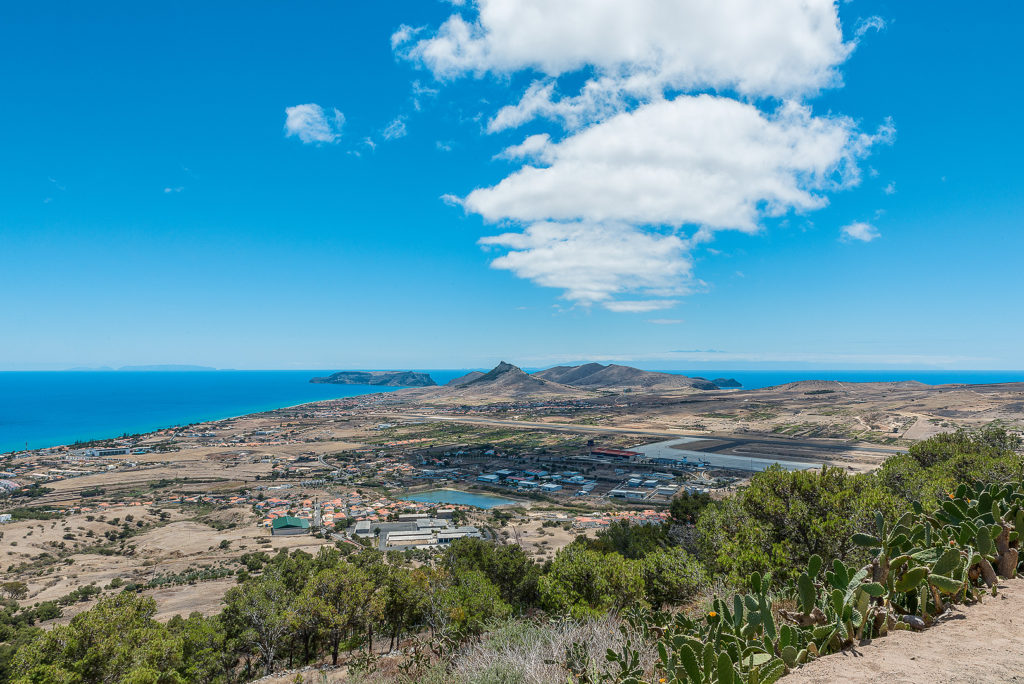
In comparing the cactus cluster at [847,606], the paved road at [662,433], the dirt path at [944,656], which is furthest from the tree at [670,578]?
the paved road at [662,433]

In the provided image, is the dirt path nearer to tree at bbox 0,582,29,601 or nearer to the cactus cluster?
the cactus cluster

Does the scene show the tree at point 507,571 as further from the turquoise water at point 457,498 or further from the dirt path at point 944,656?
the turquoise water at point 457,498

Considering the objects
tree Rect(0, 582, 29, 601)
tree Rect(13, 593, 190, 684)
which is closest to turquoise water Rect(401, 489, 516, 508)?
tree Rect(0, 582, 29, 601)

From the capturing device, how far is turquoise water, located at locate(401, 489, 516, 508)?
155 ft

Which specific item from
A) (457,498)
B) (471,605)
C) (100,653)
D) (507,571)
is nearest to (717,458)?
(457,498)

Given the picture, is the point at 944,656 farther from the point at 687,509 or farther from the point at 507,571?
the point at 687,509

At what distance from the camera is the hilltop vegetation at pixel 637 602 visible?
14.5 ft

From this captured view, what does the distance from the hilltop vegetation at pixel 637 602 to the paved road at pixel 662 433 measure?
46.7 meters

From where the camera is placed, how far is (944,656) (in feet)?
12.7

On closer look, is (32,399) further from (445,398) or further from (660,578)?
(660,578)

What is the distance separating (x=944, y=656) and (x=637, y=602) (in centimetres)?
967

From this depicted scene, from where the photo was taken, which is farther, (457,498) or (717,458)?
(717,458)

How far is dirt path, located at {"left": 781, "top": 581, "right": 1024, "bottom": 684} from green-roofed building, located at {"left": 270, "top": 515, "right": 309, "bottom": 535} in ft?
129

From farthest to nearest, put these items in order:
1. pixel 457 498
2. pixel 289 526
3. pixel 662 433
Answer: pixel 662 433 < pixel 457 498 < pixel 289 526
